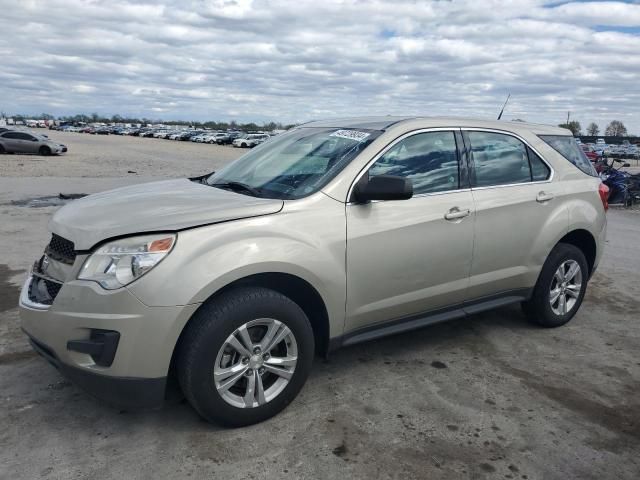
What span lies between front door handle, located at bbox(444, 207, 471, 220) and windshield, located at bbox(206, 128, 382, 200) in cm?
76

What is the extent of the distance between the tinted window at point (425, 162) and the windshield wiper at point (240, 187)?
793 millimetres

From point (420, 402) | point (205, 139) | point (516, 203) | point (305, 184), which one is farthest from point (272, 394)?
point (205, 139)

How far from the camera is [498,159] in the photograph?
4488 millimetres

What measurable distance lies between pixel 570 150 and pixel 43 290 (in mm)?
4368

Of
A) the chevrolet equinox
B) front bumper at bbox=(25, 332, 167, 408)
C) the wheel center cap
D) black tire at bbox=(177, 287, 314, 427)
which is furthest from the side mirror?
front bumper at bbox=(25, 332, 167, 408)

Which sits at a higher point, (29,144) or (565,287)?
(29,144)

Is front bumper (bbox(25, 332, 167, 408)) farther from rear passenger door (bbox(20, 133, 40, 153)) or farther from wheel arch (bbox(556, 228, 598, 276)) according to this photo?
rear passenger door (bbox(20, 133, 40, 153))

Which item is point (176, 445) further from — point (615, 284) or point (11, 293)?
point (615, 284)

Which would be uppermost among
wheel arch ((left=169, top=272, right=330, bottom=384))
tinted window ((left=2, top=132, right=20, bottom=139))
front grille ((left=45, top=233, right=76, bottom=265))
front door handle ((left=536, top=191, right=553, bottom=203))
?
front door handle ((left=536, top=191, right=553, bottom=203))

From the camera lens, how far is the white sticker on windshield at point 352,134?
391cm

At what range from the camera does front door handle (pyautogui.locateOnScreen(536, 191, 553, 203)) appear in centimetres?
458

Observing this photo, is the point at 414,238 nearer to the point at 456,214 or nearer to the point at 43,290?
the point at 456,214

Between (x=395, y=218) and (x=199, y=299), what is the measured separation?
1445 millimetres

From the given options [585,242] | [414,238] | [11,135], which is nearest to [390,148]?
[414,238]
